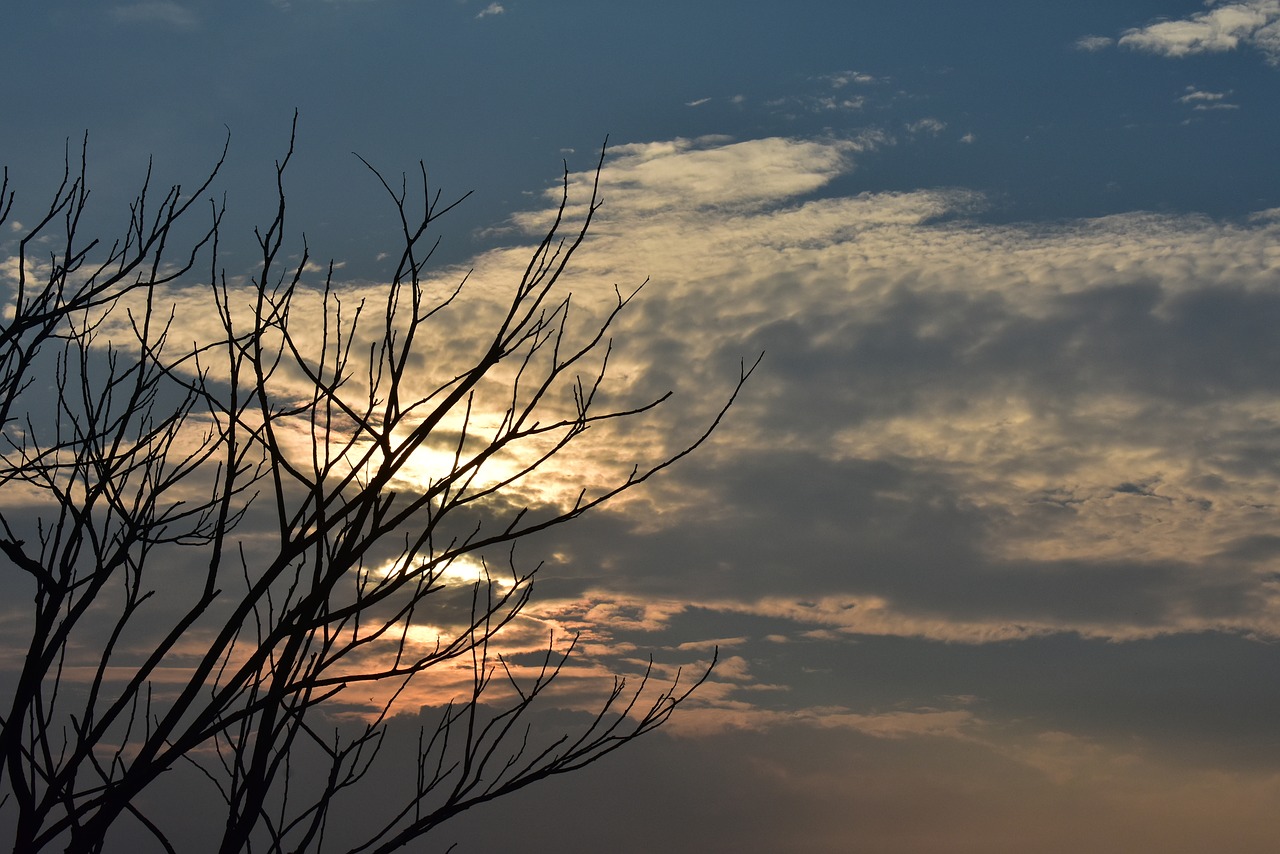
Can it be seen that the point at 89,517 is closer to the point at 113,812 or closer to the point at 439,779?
the point at 113,812

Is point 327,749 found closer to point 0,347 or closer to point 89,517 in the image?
point 89,517

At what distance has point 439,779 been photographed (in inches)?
147

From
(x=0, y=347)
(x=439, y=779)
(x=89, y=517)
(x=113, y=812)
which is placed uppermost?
(x=0, y=347)

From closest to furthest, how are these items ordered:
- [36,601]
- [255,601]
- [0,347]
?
[255,601] < [36,601] < [0,347]

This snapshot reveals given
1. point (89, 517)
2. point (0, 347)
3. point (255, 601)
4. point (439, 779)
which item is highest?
point (0, 347)

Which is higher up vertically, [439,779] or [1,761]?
[1,761]

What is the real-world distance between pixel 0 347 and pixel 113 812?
7.06ft

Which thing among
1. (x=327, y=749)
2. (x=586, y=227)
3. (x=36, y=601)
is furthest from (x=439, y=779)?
(x=586, y=227)

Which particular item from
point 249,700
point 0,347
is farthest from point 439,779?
point 0,347

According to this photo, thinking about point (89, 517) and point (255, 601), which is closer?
point (255, 601)

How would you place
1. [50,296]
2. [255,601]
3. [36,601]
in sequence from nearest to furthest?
[255,601] < [36,601] < [50,296]

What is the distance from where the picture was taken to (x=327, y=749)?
3564 mm

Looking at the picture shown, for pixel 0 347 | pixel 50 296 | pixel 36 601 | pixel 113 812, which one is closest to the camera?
pixel 113 812

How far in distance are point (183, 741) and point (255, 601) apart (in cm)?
39
